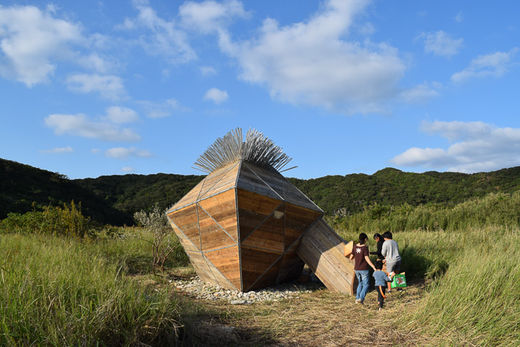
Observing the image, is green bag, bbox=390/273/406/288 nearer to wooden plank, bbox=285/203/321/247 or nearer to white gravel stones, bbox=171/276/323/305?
white gravel stones, bbox=171/276/323/305

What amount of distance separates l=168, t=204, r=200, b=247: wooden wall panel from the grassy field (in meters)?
1.64

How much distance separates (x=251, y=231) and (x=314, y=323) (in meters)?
2.08

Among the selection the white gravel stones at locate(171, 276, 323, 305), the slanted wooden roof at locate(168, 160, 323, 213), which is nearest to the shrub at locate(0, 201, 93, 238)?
the white gravel stones at locate(171, 276, 323, 305)

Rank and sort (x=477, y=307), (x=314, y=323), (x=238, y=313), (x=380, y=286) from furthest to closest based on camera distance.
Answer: (x=380, y=286)
(x=238, y=313)
(x=314, y=323)
(x=477, y=307)

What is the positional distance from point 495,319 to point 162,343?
12.8 ft

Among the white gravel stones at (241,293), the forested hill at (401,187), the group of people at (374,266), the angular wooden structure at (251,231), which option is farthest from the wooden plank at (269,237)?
the forested hill at (401,187)

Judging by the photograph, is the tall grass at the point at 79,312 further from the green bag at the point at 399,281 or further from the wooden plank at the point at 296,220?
the green bag at the point at 399,281

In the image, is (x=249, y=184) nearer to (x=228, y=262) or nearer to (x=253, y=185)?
(x=253, y=185)

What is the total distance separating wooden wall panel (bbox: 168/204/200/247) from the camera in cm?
716

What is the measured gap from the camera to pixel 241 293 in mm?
6820

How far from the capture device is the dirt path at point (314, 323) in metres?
4.18

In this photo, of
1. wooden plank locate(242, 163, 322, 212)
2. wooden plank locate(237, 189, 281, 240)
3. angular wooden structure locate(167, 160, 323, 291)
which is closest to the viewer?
wooden plank locate(237, 189, 281, 240)

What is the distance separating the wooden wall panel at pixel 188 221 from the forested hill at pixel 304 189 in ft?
67.8

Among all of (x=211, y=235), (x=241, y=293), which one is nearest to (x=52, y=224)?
(x=211, y=235)
